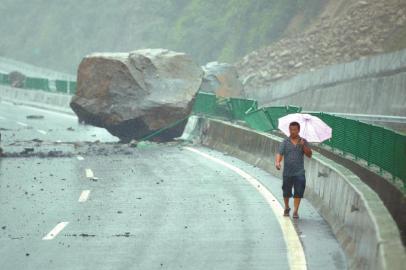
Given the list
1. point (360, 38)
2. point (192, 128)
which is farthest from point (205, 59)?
point (192, 128)

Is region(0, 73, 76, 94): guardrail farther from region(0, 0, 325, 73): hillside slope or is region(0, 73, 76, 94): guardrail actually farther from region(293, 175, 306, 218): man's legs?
region(293, 175, 306, 218): man's legs

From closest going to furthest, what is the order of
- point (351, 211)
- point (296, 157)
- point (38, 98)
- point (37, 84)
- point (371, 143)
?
point (351, 211), point (296, 157), point (371, 143), point (38, 98), point (37, 84)

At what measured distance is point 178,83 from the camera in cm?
3200

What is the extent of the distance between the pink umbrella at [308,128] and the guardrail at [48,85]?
1583 inches

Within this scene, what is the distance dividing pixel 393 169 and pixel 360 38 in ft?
130

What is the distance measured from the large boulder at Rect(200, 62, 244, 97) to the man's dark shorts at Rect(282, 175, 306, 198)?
29.5 meters

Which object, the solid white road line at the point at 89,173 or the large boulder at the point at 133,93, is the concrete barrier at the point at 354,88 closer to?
the large boulder at the point at 133,93

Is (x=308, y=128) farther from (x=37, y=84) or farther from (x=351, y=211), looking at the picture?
(x=37, y=84)

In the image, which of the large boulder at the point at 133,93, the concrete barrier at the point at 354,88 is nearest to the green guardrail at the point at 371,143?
the large boulder at the point at 133,93

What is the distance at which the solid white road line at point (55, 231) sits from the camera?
45.4 ft

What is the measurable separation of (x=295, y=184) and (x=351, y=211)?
2813 mm

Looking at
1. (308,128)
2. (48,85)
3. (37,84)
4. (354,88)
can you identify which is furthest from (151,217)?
(37,84)

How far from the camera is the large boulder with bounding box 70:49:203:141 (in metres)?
31.3

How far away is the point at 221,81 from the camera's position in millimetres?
45500
